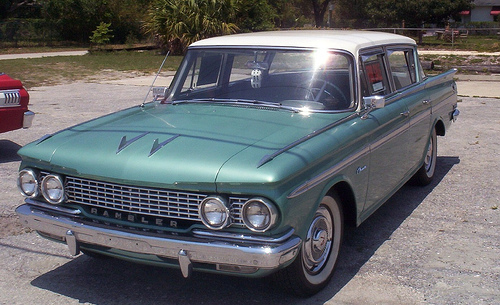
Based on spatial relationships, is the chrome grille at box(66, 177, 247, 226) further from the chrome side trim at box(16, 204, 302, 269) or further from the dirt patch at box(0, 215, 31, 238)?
the dirt patch at box(0, 215, 31, 238)

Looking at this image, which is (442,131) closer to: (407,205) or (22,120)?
(407,205)

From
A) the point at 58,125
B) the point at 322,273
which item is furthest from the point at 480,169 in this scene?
the point at 58,125

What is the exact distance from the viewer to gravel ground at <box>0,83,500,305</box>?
398 cm

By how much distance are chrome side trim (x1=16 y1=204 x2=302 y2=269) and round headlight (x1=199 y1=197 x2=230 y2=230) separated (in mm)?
95

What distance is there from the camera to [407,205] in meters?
5.95

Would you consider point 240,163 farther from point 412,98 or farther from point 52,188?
point 412,98

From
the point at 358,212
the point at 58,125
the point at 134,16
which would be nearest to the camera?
the point at 358,212

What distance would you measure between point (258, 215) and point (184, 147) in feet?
2.22

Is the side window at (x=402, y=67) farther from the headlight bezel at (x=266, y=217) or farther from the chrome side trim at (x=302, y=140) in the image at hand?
the headlight bezel at (x=266, y=217)

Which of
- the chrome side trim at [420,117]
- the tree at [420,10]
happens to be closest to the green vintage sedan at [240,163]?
the chrome side trim at [420,117]

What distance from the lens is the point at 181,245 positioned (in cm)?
343

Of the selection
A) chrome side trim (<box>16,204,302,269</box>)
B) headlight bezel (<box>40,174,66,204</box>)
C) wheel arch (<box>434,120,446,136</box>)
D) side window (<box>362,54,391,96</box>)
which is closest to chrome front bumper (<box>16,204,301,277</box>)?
chrome side trim (<box>16,204,302,269</box>)

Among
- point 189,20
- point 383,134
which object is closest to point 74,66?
point 189,20

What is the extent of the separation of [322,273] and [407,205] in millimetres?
2178
